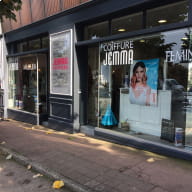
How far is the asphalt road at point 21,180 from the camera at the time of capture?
3.35 metres

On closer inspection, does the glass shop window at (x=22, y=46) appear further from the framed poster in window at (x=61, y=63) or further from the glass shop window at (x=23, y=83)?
the framed poster in window at (x=61, y=63)

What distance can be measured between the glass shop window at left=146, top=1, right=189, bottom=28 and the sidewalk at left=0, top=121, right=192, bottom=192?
9.96 ft

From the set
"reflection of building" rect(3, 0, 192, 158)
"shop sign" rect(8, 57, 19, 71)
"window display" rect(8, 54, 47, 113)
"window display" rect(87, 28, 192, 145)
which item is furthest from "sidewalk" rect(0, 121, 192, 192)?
"shop sign" rect(8, 57, 19, 71)

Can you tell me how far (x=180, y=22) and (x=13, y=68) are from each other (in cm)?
739

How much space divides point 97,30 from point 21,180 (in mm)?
4403

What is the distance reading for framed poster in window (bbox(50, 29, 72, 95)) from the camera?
6.29m

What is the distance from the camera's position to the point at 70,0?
6051 mm

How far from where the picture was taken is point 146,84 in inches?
210

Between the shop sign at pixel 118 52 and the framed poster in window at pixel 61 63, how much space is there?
1191 mm

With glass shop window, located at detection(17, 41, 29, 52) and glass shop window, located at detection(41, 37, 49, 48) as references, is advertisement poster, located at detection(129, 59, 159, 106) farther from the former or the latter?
glass shop window, located at detection(17, 41, 29, 52)

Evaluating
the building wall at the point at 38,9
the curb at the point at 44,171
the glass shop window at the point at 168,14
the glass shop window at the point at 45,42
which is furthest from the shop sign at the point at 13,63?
the glass shop window at the point at 168,14

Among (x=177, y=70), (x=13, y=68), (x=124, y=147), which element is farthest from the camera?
(x=13, y=68)

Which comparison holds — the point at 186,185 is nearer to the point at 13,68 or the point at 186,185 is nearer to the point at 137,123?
the point at 137,123

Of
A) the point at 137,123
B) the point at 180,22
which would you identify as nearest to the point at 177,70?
the point at 180,22
